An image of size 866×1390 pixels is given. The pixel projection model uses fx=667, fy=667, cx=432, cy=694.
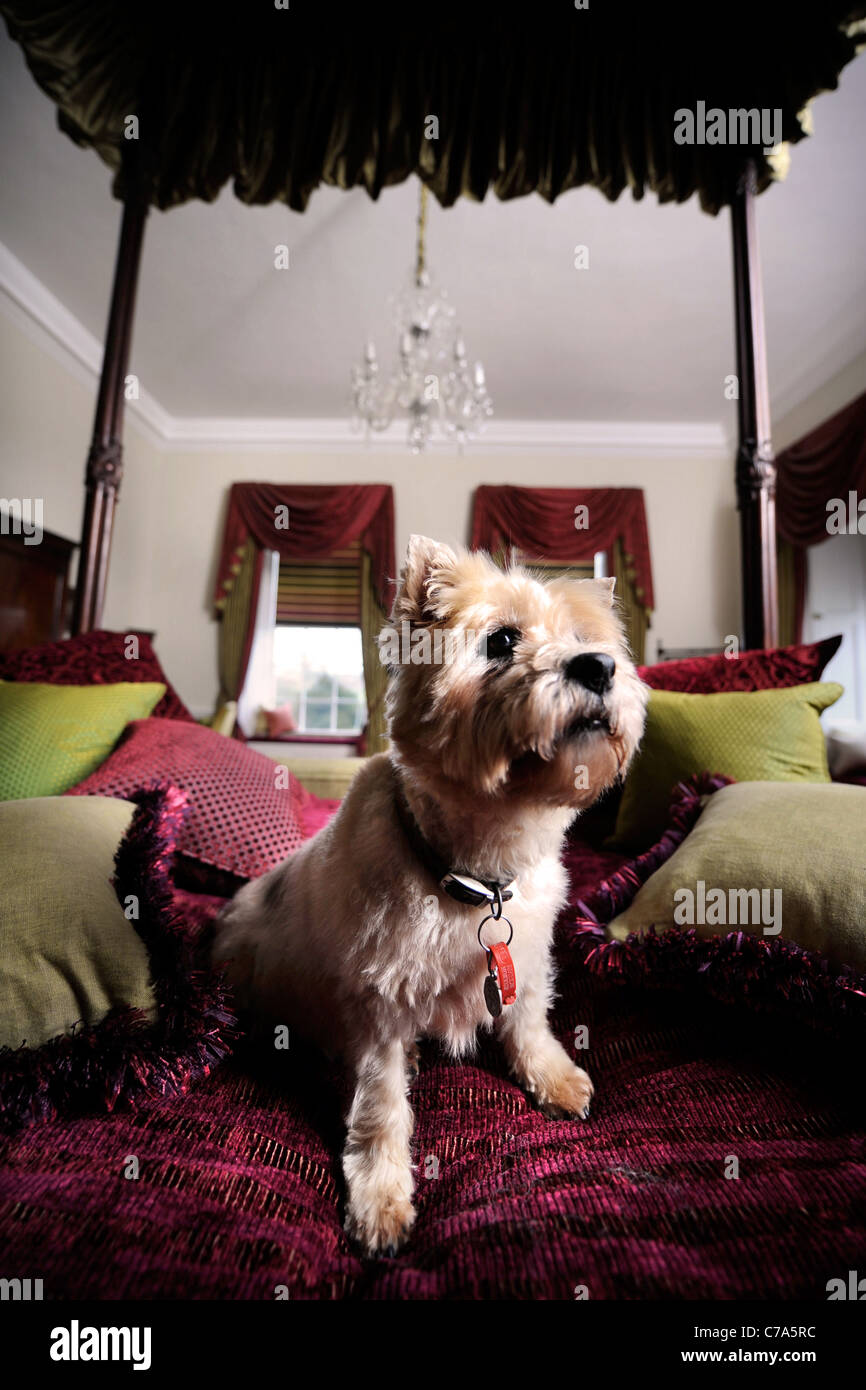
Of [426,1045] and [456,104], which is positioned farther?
[456,104]

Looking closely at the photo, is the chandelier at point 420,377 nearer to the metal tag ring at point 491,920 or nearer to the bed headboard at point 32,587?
the bed headboard at point 32,587

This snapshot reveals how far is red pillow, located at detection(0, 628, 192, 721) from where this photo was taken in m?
2.19

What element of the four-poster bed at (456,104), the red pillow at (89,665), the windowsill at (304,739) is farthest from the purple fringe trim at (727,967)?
the windowsill at (304,739)

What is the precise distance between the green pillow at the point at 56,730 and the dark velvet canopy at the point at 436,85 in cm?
217

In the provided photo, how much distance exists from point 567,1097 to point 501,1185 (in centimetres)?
30

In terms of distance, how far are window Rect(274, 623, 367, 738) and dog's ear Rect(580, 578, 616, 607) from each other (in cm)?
656

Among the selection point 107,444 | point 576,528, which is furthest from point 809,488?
point 107,444

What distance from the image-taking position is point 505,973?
1013 mm

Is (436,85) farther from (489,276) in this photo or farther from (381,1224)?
(381,1224)

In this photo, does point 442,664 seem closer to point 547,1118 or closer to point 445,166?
point 547,1118

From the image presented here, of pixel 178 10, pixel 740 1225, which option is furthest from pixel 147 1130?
pixel 178 10

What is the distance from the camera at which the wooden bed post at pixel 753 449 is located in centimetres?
247
